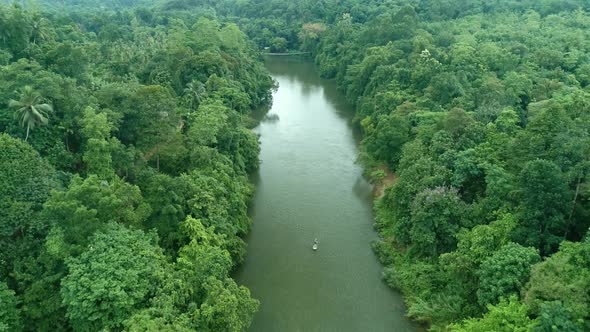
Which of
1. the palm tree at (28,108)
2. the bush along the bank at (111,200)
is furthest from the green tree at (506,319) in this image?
the palm tree at (28,108)

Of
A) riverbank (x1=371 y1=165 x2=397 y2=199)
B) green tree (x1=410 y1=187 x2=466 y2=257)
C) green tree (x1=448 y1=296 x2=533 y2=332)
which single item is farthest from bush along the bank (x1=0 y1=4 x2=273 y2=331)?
green tree (x1=410 y1=187 x2=466 y2=257)

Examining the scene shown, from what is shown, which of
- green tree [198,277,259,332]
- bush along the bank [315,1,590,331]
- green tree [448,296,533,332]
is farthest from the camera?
green tree [198,277,259,332]

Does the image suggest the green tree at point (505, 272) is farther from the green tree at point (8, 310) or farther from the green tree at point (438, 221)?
the green tree at point (8, 310)

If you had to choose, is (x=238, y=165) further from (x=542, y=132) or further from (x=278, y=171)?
(x=542, y=132)

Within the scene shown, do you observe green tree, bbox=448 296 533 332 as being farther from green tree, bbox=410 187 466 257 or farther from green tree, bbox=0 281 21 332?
green tree, bbox=0 281 21 332

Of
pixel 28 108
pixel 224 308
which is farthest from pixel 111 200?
pixel 28 108

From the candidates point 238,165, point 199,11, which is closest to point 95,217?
point 238,165

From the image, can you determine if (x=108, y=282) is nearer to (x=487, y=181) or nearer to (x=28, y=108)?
(x=28, y=108)
